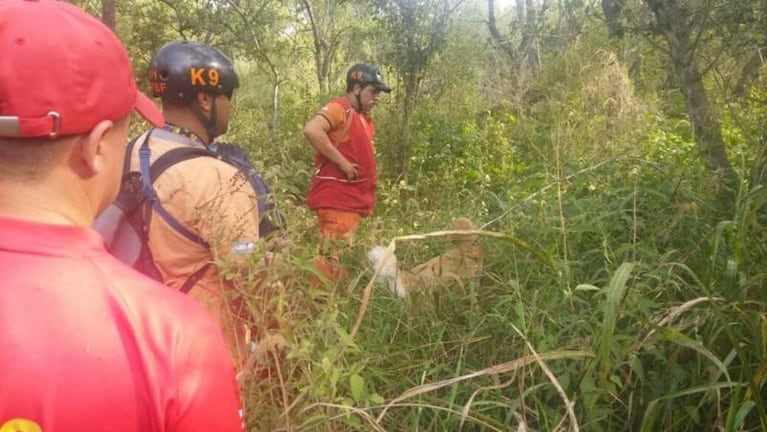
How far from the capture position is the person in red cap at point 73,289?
89cm

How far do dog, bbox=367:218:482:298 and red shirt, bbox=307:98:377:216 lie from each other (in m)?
2.01

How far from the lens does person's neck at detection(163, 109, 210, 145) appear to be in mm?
2346

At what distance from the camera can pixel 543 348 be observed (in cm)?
213

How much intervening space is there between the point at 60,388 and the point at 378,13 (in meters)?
9.13

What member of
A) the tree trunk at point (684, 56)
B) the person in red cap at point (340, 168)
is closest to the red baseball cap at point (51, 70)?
the tree trunk at point (684, 56)

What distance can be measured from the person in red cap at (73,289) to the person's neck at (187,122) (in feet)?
4.40

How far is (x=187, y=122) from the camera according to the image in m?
2.35

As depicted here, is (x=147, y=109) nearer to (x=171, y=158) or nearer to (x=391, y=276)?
(x=171, y=158)

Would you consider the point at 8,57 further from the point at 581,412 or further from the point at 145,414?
the point at 581,412

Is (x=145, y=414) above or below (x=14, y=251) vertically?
below

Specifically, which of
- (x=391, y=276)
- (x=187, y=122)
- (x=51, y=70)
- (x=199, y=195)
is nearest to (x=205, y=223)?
(x=199, y=195)

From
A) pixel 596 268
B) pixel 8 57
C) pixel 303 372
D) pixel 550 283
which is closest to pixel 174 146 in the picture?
pixel 303 372

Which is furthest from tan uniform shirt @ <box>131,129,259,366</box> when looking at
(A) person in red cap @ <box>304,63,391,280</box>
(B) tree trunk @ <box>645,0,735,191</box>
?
(A) person in red cap @ <box>304,63,391,280</box>

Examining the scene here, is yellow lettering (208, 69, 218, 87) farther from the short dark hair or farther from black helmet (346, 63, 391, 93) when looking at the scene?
black helmet (346, 63, 391, 93)
